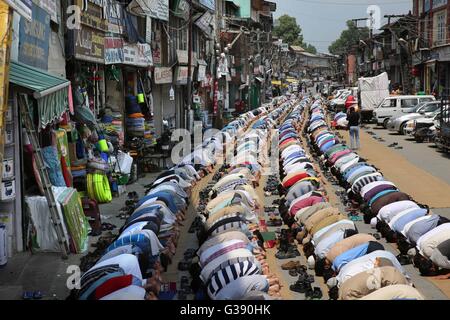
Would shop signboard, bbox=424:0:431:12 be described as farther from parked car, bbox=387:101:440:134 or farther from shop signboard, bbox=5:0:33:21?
shop signboard, bbox=5:0:33:21

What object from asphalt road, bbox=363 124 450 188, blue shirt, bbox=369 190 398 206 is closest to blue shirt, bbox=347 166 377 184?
blue shirt, bbox=369 190 398 206

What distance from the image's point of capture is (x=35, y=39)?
1329cm

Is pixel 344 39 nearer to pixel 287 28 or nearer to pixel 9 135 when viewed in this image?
pixel 287 28

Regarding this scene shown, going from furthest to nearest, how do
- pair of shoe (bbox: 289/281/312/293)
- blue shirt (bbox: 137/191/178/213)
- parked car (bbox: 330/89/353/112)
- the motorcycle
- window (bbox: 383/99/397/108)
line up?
parked car (bbox: 330/89/353/112) → window (bbox: 383/99/397/108) → the motorcycle → blue shirt (bbox: 137/191/178/213) → pair of shoe (bbox: 289/281/312/293)

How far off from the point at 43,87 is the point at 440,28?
42926 mm

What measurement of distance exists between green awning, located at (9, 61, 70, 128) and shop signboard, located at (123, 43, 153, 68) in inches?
319

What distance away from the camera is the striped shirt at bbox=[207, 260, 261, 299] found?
8828 mm

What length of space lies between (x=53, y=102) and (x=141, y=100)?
11710 millimetres

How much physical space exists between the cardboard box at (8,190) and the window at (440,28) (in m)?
41.9

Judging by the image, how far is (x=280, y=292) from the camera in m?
9.90

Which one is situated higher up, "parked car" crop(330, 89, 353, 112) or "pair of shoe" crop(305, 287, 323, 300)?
"parked car" crop(330, 89, 353, 112)

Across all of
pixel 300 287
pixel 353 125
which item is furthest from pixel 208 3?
pixel 300 287
